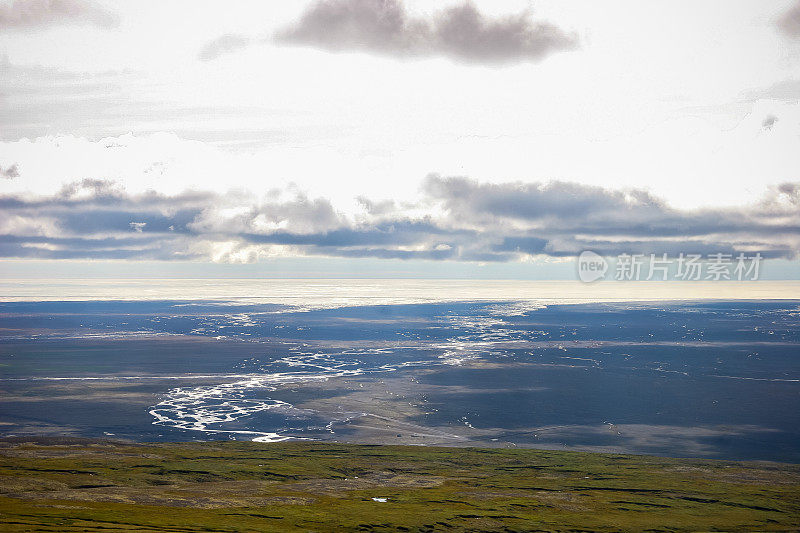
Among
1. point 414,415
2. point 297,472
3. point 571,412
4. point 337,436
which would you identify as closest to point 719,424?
point 571,412

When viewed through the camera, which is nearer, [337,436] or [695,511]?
[695,511]

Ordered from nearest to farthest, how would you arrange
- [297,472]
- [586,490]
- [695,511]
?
[695,511], [586,490], [297,472]

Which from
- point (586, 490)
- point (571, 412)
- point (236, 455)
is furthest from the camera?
point (571, 412)

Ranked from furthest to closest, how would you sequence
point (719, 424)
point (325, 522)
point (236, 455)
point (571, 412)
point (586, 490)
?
point (571, 412), point (719, 424), point (236, 455), point (586, 490), point (325, 522)

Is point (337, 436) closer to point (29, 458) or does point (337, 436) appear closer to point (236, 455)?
point (236, 455)

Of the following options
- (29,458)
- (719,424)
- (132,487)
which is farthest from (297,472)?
(719,424)

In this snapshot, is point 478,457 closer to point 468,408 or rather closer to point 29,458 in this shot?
point 468,408
